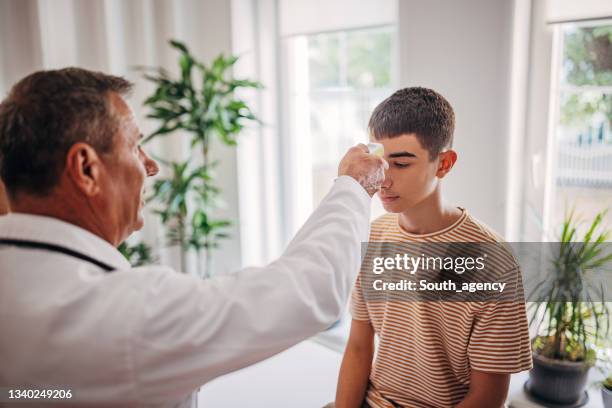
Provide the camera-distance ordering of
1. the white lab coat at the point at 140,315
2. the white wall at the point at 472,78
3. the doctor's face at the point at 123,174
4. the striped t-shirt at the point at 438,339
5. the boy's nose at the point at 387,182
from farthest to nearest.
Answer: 1. the white wall at the point at 472,78
2. the boy's nose at the point at 387,182
3. the striped t-shirt at the point at 438,339
4. the doctor's face at the point at 123,174
5. the white lab coat at the point at 140,315

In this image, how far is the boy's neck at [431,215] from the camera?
4.33ft

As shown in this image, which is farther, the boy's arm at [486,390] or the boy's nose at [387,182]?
the boy's nose at [387,182]

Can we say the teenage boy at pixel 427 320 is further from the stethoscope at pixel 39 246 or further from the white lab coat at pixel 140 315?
the stethoscope at pixel 39 246

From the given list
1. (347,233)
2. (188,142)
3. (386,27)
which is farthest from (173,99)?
(347,233)

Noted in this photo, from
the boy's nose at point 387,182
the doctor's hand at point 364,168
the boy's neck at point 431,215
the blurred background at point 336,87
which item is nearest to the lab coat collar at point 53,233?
the doctor's hand at point 364,168

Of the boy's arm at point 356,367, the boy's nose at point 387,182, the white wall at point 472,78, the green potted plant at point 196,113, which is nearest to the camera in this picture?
the boy's nose at point 387,182

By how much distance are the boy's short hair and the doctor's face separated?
60 centimetres

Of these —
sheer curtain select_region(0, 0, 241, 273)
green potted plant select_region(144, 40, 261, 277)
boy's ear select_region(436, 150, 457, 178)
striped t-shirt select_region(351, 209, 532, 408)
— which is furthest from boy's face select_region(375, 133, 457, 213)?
sheer curtain select_region(0, 0, 241, 273)

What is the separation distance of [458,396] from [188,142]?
7.94 ft

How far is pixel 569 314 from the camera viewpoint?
162cm

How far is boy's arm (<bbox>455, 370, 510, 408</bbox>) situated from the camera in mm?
1158

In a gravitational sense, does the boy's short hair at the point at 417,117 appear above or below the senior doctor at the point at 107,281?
above

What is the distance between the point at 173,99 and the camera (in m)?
2.58

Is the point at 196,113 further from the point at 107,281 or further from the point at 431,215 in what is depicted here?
the point at 107,281
